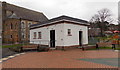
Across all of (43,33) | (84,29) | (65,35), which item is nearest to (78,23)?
(84,29)

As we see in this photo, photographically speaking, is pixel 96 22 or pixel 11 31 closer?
pixel 11 31

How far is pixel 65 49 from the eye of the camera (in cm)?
1270

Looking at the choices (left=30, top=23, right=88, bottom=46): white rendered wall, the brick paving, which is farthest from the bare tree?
the brick paving

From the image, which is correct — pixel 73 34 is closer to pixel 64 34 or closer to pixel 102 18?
pixel 64 34

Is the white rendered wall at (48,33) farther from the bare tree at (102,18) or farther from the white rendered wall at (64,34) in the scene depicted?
the bare tree at (102,18)

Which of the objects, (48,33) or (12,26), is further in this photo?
(12,26)

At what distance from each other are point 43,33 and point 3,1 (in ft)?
85.8

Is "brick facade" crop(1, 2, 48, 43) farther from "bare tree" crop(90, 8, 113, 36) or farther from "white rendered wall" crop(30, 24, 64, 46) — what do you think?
"bare tree" crop(90, 8, 113, 36)

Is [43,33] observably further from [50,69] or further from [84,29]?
[50,69]

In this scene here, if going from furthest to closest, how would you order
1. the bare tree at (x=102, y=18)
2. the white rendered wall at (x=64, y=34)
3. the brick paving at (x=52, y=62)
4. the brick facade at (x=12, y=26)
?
the bare tree at (x=102, y=18)
the brick facade at (x=12, y=26)
the white rendered wall at (x=64, y=34)
the brick paving at (x=52, y=62)

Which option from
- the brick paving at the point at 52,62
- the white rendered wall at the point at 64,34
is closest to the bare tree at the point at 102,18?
the white rendered wall at the point at 64,34

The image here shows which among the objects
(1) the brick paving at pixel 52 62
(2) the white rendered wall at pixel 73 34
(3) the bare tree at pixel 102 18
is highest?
(3) the bare tree at pixel 102 18

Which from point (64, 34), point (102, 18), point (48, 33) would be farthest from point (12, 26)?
point (102, 18)

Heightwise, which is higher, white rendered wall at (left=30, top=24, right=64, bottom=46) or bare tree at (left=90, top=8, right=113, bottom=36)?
bare tree at (left=90, top=8, right=113, bottom=36)
